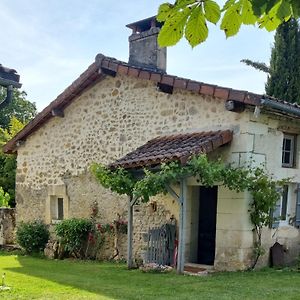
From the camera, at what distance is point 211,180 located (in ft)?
28.3

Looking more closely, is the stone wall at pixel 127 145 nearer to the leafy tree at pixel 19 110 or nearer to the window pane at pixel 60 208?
the window pane at pixel 60 208

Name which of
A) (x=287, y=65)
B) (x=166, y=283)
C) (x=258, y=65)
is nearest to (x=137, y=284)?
(x=166, y=283)

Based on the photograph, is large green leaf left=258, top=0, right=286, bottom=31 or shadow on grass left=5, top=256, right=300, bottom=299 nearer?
large green leaf left=258, top=0, right=286, bottom=31

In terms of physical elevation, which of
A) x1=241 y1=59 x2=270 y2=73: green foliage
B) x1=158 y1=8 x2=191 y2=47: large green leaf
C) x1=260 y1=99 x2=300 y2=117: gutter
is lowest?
x1=158 y1=8 x2=191 y2=47: large green leaf

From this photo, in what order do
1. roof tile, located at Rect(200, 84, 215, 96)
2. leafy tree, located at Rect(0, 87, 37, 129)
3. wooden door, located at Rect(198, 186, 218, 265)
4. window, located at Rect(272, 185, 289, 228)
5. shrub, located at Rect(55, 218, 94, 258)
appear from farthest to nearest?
1. leafy tree, located at Rect(0, 87, 37, 129)
2. shrub, located at Rect(55, 218, 94, 258)
3. wooden door, located at Rect(198, 186, 218, 265)
4. window, located at Rect(272, 185, 289, 228)
5. roof tile, located at Rect(200, 84, 215, 96)

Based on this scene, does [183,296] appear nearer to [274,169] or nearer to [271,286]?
[271,286]

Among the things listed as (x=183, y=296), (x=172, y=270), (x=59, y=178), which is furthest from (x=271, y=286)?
(x=59, y=178)

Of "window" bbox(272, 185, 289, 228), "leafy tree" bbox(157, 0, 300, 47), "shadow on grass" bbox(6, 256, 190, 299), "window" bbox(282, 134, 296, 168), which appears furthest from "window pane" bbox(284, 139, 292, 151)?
"leafy tree" bbox(157, 0, 300, 47)

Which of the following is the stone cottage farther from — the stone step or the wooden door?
the stone step

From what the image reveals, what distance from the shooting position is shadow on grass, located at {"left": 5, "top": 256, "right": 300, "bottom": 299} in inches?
274

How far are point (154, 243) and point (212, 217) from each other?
1446 mm

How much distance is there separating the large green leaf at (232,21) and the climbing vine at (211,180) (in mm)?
6389

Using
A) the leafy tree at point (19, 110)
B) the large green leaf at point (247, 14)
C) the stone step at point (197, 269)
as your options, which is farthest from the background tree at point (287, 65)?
the leafy tree at point (19, 110)

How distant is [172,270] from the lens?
929cm
